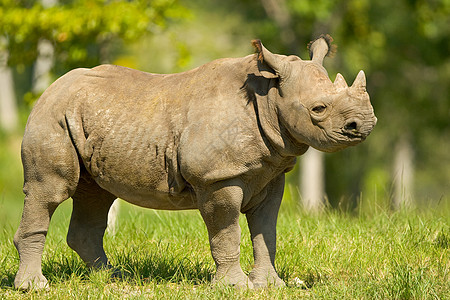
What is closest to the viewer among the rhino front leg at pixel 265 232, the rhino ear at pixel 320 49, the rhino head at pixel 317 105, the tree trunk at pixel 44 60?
the rhino head at pixel 317 105

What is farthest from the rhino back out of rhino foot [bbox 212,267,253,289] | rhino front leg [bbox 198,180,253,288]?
rhino foot [bbox 212,267,253,289]

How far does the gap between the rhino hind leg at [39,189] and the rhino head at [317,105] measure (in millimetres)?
1762

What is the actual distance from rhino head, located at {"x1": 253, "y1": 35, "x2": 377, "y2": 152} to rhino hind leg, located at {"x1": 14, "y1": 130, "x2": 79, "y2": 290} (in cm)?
176

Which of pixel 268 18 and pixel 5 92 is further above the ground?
pixel 268 18

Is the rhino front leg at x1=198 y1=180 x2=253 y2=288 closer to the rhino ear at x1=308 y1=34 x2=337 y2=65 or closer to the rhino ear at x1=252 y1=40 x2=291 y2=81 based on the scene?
the rhino ear at x1=252 y1=40 x2=291 y2=81

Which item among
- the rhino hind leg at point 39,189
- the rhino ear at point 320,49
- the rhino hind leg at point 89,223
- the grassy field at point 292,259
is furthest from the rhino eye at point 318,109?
the rhino hind leg at point 89,223

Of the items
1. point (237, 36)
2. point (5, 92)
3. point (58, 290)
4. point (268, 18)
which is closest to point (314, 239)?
point (58, 290)

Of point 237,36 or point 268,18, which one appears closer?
point 268,18

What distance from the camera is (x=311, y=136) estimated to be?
526 cm

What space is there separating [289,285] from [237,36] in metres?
A: 16.7

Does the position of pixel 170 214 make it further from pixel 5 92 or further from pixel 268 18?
pixel 5 92

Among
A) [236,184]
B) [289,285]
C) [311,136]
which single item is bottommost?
[289,285]

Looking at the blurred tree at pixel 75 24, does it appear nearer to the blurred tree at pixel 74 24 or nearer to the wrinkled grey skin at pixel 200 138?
the blurred tree at pixel 74 24

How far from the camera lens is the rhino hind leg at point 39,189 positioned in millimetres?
5852
